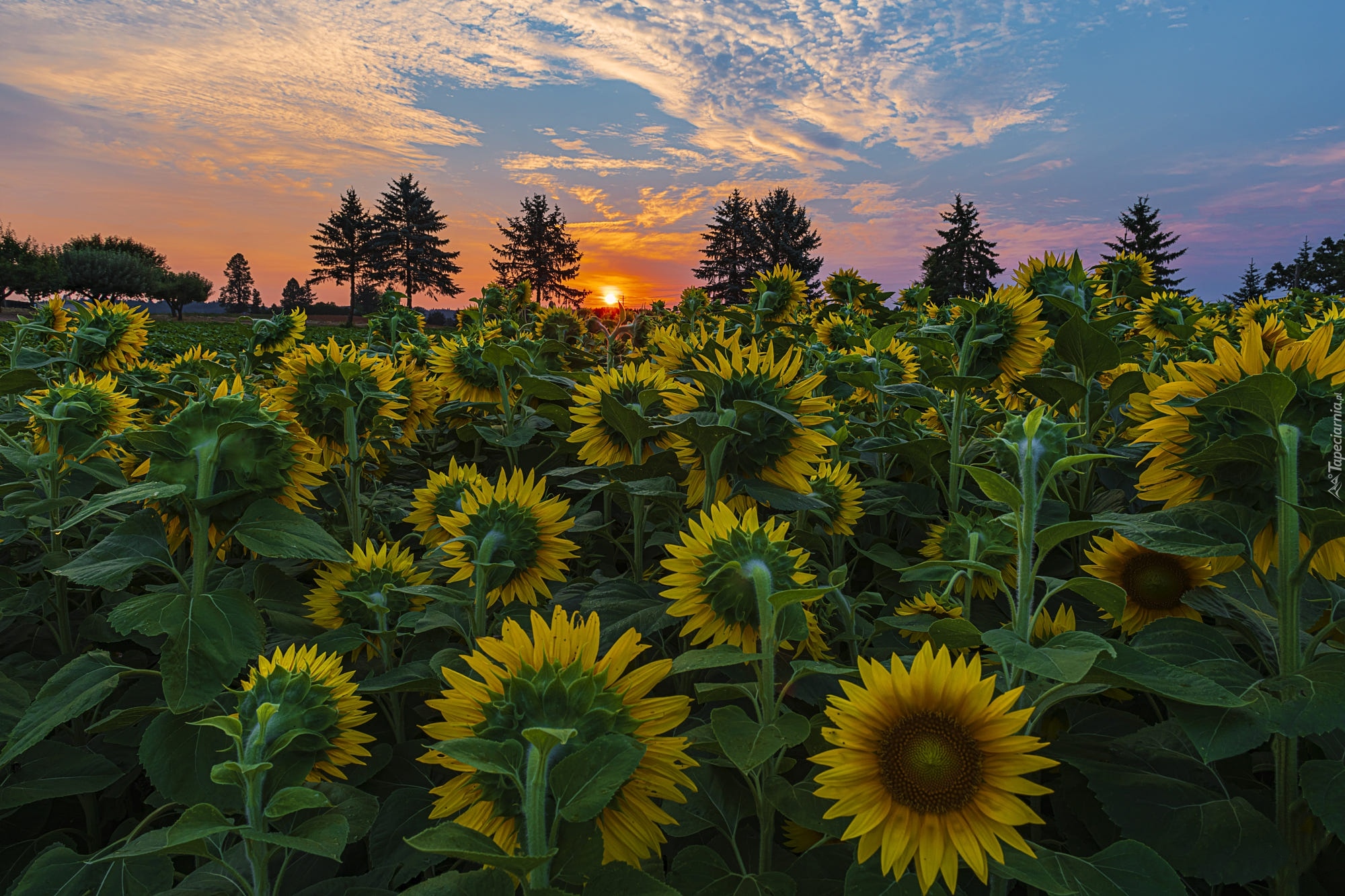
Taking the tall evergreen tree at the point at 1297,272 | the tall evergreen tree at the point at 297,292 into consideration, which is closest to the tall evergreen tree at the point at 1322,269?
the tall evergreen tree at the point at 1297,272

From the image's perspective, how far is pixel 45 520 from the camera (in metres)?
2.04

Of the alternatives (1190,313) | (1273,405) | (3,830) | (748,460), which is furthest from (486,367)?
(1190,313)

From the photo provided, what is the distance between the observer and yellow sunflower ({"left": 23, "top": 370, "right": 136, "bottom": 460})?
2.05 metres

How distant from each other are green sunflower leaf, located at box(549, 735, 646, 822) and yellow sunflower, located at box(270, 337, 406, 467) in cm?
154

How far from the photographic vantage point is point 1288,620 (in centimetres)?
103

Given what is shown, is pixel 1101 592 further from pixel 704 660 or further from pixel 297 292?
pixel 297 292

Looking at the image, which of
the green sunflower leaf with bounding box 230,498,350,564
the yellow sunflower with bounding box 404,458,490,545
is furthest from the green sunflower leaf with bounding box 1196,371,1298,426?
the yellow sunflower with bounding box 404,458,490,545

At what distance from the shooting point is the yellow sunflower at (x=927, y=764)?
863mm

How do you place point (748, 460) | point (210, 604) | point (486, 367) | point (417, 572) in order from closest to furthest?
1. point (210, 604)
2. point (748, 460)
3. point (417, 572)
4. point (486, 367)

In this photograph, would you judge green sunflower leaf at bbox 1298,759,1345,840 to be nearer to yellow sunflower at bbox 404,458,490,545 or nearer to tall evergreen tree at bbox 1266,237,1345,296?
yellow sunflower at bbox 404,458,490,545

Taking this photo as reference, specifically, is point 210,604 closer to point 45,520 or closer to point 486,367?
point 45,520

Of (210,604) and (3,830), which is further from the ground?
(210,604)

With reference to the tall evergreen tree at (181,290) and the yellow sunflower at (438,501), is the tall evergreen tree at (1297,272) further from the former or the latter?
the tall evergreen tree at (181,290)

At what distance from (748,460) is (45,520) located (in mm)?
2041
